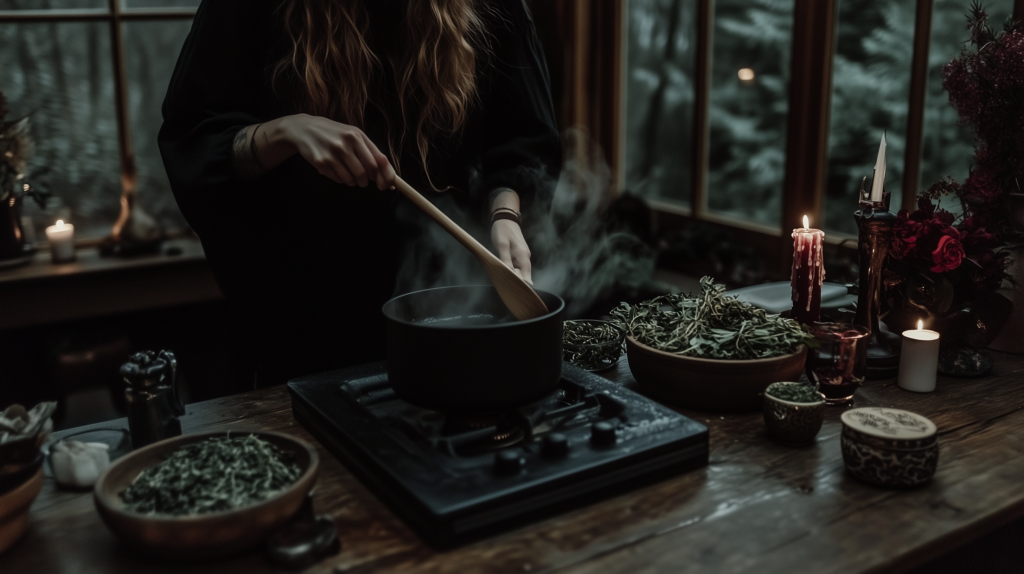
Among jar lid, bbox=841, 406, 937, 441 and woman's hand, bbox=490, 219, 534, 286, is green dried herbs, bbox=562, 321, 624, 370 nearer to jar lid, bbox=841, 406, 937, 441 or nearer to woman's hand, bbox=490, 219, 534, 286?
woman's hand, bbox=490, 219, 534, 286

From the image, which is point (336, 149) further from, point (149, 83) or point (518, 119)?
point (149, 83)

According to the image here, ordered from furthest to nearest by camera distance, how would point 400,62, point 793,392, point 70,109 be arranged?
1. point 70,109
2. point 400,62
3. point 793,392

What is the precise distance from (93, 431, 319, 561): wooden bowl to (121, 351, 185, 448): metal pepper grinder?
205mm

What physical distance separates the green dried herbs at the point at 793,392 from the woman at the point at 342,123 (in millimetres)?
490

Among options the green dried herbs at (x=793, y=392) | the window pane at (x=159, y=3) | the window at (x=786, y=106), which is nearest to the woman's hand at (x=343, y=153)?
the green dried herbs at (x=793, y=392)

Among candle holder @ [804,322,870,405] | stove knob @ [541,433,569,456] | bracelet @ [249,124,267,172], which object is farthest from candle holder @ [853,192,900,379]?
bracelet @ [249,124,267,172]

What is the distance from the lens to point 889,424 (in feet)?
3.57

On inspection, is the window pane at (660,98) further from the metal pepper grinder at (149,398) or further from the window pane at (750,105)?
the metal pepper grinder at (149,398)

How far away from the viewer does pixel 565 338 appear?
1503 millimetres

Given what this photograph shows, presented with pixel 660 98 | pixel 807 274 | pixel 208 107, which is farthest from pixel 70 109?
pixel 807 274

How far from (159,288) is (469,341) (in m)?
2.65

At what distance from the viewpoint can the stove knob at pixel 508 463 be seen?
0.94m

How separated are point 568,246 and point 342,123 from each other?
216 centimetres

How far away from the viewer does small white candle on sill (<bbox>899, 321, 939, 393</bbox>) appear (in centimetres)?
137
